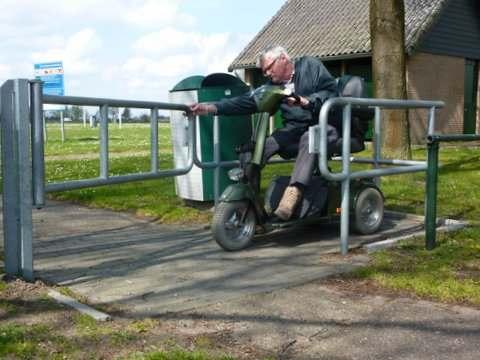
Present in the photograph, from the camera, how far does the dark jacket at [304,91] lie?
17.0 feet

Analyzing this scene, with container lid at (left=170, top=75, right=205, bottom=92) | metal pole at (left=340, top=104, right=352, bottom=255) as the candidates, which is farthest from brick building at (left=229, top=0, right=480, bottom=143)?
metal pole at (left=340, top=104, right=352, bottom=255)

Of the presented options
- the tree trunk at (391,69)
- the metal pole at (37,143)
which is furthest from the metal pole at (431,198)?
the tree trunk at (391,69)

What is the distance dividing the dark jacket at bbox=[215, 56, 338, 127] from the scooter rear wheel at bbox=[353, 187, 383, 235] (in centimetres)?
83

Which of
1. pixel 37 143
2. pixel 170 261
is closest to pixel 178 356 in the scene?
pixel 37 143

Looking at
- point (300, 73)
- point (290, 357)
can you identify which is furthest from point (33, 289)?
point (300, 73)

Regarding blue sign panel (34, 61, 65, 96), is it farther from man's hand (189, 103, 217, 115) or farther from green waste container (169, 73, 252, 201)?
man's hand (189, 103, 217, 115)

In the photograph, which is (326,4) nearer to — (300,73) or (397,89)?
(397,89)

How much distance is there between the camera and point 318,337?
3.20m

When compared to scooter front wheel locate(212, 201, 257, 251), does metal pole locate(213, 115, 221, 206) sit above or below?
above

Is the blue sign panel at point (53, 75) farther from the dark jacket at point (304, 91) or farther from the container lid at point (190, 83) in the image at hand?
the dark jacket at point (304, 91)

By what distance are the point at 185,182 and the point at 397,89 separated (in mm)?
4436

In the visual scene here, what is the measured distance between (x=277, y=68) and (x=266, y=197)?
1.06 m

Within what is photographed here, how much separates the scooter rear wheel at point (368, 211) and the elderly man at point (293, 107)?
0.68m

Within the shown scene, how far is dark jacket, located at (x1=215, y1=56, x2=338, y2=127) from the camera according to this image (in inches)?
203
